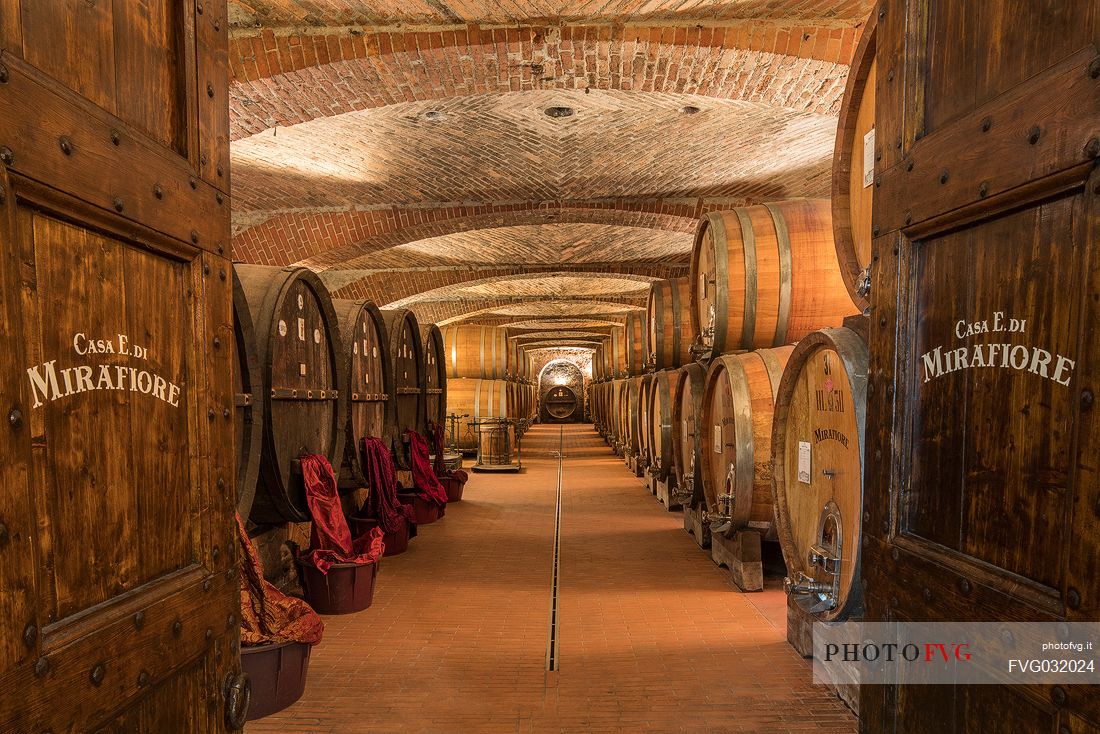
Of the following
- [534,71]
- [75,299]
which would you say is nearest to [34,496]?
[75,299]

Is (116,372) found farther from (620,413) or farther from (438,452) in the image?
(620,413)

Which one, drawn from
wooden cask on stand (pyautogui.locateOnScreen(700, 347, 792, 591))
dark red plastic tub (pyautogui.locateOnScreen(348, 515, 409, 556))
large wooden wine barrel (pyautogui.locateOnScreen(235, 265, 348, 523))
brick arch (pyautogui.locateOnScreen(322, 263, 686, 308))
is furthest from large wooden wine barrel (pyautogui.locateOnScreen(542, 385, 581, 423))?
large wooden wine barrel (pyautogui.locateOnScreen(235, 265, 348, 523))

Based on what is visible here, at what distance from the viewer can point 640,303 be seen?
18531 millimetres

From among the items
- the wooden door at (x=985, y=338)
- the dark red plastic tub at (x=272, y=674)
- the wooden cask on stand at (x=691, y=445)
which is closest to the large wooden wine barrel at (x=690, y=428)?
the wooden cask on stand at (x=691, y=445)

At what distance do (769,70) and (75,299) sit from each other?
202 inches

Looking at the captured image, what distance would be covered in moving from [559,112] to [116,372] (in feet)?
19.9

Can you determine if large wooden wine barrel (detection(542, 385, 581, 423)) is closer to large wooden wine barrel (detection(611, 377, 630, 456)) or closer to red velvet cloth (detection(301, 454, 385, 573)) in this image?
large wooden wine barrel (detection(611, 377, 630, 456))

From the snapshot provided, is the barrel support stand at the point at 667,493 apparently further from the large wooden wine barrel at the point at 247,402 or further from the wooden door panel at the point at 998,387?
the wooden door panel at the point at 998,387

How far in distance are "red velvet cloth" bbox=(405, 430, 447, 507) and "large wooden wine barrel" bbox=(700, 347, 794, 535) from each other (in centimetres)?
335

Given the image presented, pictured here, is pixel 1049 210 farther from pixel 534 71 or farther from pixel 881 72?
pixel 534 71

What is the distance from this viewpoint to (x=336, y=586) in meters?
4.34

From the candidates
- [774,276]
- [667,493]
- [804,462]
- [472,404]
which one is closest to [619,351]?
[472,404]

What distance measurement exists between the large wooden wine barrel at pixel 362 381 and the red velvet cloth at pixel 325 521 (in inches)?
22.6

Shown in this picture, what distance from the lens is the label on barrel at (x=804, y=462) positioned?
3.17 meters
